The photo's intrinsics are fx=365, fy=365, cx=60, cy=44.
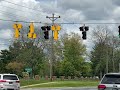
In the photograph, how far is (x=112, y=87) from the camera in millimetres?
16094

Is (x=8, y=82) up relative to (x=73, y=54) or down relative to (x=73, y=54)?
down

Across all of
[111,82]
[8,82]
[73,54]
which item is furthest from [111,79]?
[73,54]

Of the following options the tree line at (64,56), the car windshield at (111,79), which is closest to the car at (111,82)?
the car windshield at (111,79)

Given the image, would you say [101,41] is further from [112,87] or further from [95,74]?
[112,87]

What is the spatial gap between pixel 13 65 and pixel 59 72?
1638 cm

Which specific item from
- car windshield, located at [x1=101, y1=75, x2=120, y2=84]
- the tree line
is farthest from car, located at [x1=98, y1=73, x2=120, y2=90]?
the tree line

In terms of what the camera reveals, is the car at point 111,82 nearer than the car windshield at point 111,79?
Yes

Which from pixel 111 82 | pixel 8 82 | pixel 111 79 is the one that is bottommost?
pixel 8 82

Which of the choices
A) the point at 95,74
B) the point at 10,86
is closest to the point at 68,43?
the point at 95,74

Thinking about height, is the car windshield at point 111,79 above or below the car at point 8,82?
above

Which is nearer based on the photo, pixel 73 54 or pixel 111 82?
pixel 111 82

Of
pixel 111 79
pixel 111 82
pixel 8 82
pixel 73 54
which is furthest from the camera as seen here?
pixel 73 54

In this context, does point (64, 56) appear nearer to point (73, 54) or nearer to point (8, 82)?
point (73, 54)

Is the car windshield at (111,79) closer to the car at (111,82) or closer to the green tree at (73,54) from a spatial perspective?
the car at (111,82)
